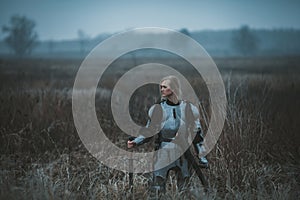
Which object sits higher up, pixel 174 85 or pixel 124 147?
pixel 174 85

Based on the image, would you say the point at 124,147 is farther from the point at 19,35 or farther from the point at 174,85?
the point at 19,35

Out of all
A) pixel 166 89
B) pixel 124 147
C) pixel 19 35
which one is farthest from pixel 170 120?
pixel 19 35

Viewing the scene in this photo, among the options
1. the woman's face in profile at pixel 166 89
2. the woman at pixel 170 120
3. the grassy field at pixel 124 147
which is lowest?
the grassy field at pixel 124 147

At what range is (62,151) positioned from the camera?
4.91 meters

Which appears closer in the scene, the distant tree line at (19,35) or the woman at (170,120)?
the woman at (170,120)

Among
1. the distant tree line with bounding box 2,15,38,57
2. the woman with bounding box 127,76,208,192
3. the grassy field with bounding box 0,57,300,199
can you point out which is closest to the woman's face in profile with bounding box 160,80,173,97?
the woman with bounding box 127,76,208,192

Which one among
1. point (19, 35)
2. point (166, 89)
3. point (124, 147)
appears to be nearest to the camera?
point (166, 89)

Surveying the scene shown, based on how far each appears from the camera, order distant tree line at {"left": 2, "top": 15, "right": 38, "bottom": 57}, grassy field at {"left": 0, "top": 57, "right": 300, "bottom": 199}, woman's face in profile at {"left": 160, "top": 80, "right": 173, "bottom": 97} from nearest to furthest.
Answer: woman's face in profile at {"left": 160, "top": 80, "right": 173, "bottom": 97} → grassy field at {"left": 0, "top": 57, "right": 300, "bottom": 199} → distant tree line at {"left": 2, "top": 15, "right": 38, "bottom": 57}

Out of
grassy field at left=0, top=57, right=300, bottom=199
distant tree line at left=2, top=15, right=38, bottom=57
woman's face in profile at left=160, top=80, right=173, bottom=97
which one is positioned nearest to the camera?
woman's face in profile at left=160, top=80, right=173, bottom=97

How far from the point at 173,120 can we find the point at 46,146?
265cm

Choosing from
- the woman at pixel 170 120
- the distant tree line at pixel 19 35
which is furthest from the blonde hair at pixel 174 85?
the distant tree line at pixel 19 35

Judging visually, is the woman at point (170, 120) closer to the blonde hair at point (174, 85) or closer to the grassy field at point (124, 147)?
the blonde hair at point (174, 85)

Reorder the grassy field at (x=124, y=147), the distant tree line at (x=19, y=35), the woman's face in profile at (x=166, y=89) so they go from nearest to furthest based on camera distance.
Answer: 1. the woman's face in profile at (x=166, y=89)
2. the grassy field at (x=124, y=147)
3. the distant tree line at (x=19, y=35)

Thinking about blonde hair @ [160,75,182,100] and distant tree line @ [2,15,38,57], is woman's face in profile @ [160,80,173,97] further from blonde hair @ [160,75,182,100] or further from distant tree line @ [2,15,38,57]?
distant tree line @ [2,15,38,57]
